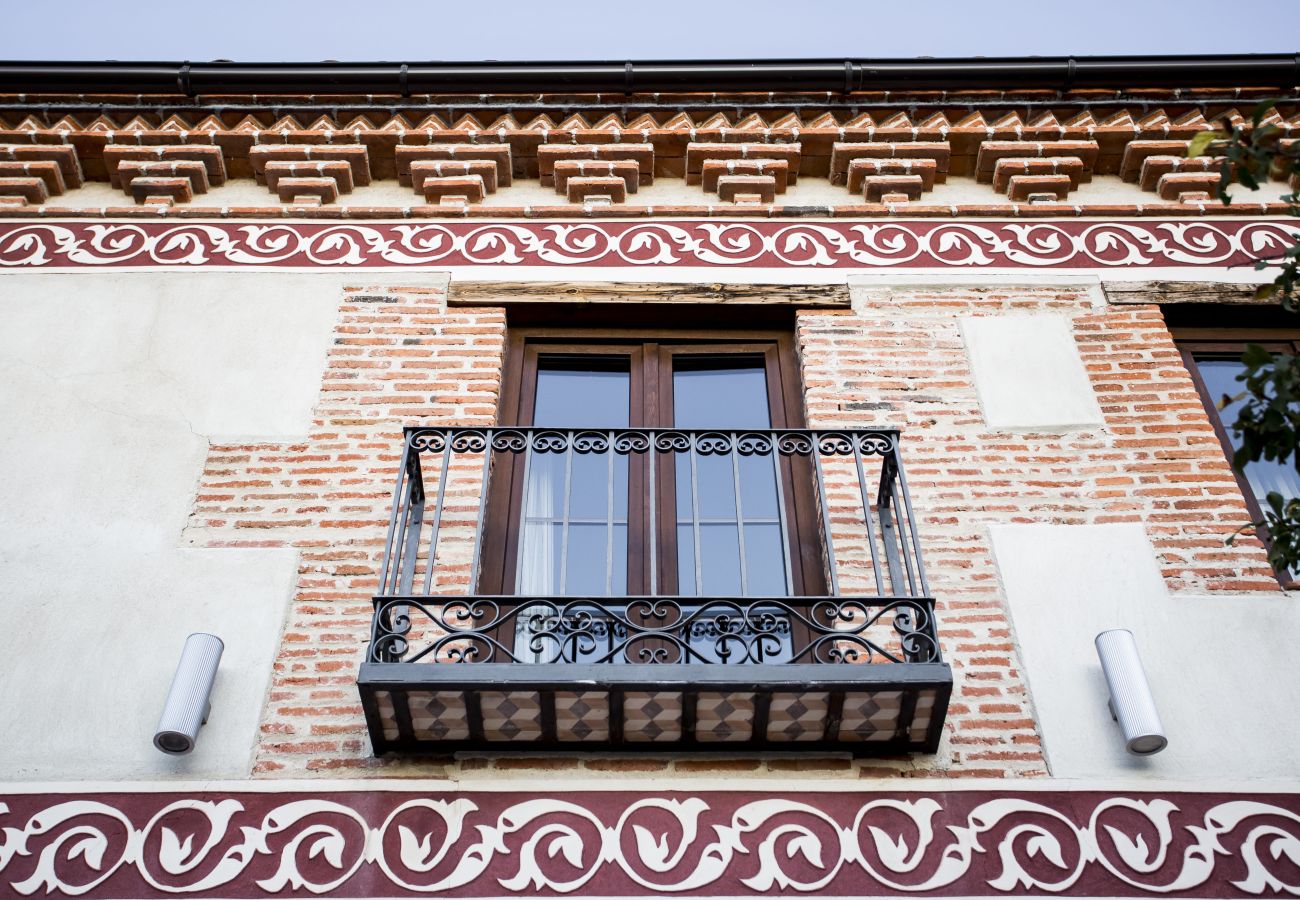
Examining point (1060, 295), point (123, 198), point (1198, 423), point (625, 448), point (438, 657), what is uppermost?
point (123, 198)

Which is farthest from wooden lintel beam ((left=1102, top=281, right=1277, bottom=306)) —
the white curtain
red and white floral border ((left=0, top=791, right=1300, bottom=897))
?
the white curtain

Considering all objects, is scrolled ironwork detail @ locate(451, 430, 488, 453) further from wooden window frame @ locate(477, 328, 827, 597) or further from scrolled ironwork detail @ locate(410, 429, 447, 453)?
wooden window frame @ locate(477, 328, 827, 597)

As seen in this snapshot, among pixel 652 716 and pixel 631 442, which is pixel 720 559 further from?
pixel 652 716

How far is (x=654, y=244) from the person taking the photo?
6.83 metres

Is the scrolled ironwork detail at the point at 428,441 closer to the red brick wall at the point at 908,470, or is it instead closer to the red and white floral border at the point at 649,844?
the red brick wall at the point at 908,470

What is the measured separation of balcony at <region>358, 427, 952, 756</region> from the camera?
4.45 m

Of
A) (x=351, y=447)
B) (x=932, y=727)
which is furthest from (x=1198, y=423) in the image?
(x=351, y=447)

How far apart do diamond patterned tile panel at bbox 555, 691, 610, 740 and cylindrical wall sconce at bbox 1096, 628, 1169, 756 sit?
1790 millimetres

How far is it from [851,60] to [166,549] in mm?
4412

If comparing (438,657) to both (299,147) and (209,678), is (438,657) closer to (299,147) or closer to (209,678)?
(209,678)

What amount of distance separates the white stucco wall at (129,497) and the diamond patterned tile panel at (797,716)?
72.2 inches

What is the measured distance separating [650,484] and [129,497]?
2152mm

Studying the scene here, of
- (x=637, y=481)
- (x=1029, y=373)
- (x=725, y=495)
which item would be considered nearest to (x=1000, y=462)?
(x=1029, y=373)

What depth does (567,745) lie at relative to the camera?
4.65m
